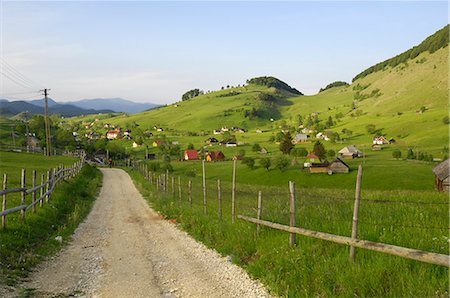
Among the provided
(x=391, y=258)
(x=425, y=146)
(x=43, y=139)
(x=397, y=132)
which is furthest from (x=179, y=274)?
(x=397, y=132)

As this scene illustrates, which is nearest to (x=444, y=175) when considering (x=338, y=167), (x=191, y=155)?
(x=338, y=167)

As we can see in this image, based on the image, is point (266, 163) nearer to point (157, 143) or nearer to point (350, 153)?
point (350, 153)

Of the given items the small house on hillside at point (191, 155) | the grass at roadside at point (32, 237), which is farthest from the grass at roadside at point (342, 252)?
the small house on hillside at point (191, 155)

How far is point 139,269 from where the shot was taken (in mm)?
10555

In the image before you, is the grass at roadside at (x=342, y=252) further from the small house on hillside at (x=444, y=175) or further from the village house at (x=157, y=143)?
the village house at (x=157, y=143)

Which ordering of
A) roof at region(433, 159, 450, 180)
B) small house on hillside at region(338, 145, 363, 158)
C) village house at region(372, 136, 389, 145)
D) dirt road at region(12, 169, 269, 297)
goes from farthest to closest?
village house at region(372, 136, 389, 145) < small house on hillside at region(338, 145, 363, 158) < roof at region(433, 159, 450, 180) < dirt road at region(12, 169, 269, 297)

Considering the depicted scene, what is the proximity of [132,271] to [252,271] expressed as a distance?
3.22m

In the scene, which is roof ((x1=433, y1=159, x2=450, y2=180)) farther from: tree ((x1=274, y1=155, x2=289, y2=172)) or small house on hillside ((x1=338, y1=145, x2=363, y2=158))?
small house on hillside ((x1=338, y1=145, x2=363, y2=158))

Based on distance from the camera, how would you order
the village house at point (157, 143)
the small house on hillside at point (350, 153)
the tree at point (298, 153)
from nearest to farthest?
the small house on hillside at point (350, 153), the tree at point (298, 153), the village house at point (157, 143)

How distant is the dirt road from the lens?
347 inches

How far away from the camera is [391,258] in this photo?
25.8 ft

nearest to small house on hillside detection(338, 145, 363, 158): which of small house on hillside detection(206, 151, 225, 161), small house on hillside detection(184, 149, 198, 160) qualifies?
small house on hillside detection(206, 151, 225, 161)

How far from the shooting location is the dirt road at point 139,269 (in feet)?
28.9

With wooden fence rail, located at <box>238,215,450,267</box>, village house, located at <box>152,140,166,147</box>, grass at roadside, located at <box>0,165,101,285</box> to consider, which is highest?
village house, located at <box>152,140,166,147</box>
